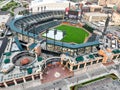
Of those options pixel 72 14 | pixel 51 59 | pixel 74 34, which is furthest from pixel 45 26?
pixel 51 59

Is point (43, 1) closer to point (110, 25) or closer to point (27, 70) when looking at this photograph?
point (110, 25)

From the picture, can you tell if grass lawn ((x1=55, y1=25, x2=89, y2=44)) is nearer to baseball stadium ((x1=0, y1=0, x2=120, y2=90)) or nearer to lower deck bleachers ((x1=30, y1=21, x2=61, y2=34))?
baseball stadium ((x1=0, y1=0, x2=120, y2=90))

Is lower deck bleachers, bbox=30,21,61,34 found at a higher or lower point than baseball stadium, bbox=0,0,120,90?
higher

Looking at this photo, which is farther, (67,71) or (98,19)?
(98,19)

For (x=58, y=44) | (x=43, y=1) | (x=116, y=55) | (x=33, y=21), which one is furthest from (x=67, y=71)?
(x=43, y=1)

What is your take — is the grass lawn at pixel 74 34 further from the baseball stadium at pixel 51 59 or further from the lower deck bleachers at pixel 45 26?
the lower deck bleachers at pixel 45 26

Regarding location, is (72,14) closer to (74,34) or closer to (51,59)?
(74,34)

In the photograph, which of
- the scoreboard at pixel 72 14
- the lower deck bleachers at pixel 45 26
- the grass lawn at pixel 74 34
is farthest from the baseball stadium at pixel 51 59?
the scoreboard at pixel 72 14

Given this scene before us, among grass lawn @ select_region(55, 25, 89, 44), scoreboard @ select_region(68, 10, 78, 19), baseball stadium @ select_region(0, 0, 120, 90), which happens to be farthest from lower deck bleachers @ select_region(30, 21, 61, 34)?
scoreboard @ select_region(68, 10, 78, 19)
